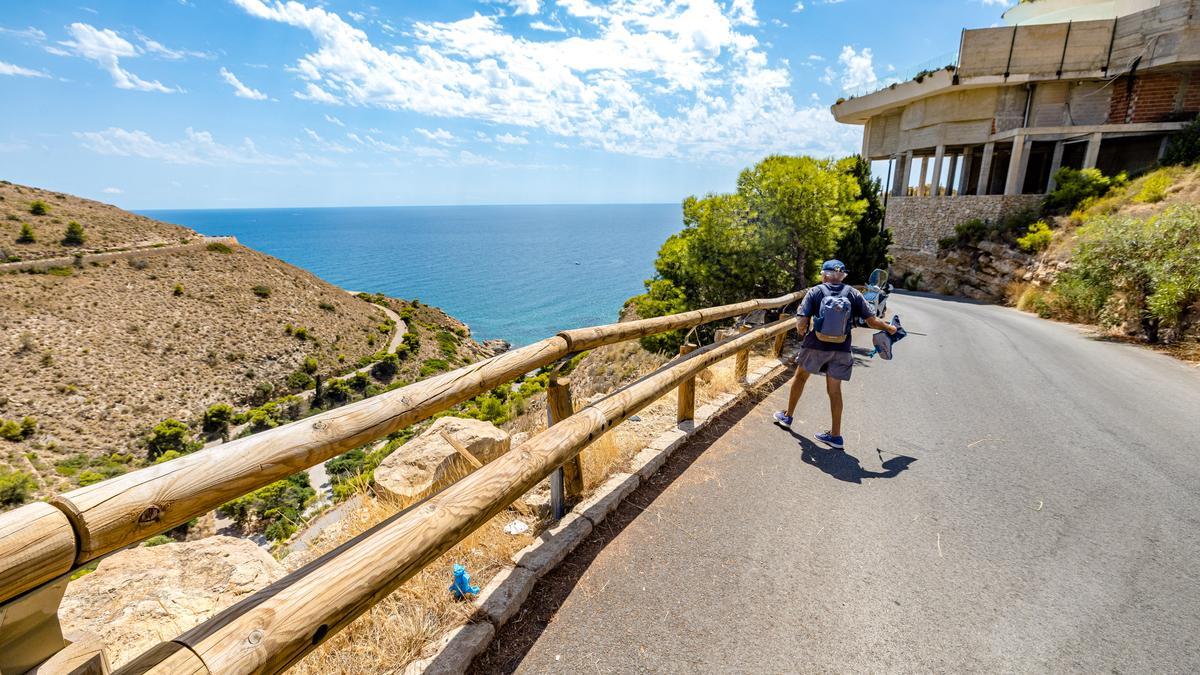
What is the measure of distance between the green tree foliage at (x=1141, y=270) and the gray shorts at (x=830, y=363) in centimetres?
992

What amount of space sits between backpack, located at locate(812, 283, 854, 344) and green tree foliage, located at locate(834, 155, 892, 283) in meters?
14.6

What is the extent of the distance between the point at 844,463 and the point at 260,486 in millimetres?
4757

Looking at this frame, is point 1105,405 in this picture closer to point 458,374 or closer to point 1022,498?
point 1022,498

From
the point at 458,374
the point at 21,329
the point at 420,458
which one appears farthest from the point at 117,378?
the point at 458,374

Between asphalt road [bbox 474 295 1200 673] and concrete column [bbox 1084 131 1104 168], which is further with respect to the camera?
concrete column [bbox 1084 131 1104 168]

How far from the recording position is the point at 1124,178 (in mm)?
22922

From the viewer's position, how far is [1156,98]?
2541 centimetres

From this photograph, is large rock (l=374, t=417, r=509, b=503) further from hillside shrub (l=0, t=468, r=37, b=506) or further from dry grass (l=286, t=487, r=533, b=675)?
hillside shrub (l=0, t=468, r=37, b=506)

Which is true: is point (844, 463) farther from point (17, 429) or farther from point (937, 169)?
point (17, 429)

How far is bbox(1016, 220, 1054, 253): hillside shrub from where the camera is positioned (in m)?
22.3

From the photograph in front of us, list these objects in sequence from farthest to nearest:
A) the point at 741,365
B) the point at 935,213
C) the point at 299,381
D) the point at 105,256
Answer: the point at 105,256, the point at 299,381, the point at 935,213, the point at 741,365

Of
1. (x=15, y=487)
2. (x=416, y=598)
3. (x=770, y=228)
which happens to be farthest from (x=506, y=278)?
(x=416, y=598)

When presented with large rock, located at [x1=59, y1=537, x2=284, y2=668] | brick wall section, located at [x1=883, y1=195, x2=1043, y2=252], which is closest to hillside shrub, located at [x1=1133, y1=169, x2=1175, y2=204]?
brick wall section, located at [x1=883, y1=195, x2=1043, y2=252]

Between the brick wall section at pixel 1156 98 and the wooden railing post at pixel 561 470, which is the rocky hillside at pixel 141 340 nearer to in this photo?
the wooden railing post at pixel 561 470
